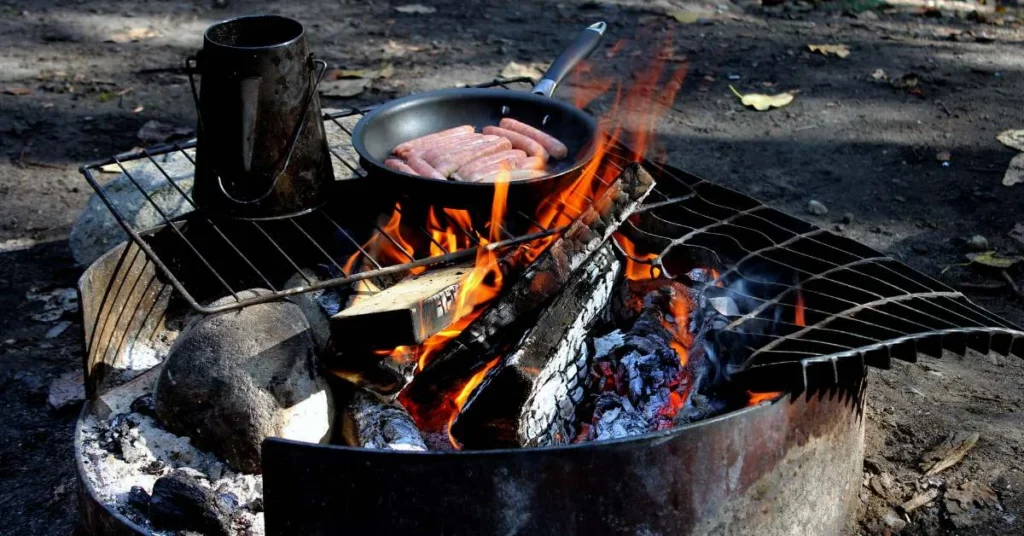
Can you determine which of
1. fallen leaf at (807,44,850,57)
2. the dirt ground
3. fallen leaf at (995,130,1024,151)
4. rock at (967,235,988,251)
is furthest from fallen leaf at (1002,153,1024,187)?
fallen leaf at (807,44,850,57)

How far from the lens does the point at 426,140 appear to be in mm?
3031

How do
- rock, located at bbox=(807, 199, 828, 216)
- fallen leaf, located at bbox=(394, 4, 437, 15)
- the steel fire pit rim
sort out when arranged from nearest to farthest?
the steel fire pit rim
rock, located at bbox=(807, 199, 828, 216)
fallen leaf, located at bbox=(394, 4, 437, 15)

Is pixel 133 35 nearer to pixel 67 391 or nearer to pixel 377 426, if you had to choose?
pixel 67 391

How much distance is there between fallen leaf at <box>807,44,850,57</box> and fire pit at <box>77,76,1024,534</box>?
12.4 feet

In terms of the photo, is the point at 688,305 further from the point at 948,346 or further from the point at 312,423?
the point at 312,423

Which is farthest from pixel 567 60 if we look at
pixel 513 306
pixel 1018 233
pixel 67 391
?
pixel 1018 233

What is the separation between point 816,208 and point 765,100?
1.43 m

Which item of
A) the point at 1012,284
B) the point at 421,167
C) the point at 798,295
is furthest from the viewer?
the point at 1012,284

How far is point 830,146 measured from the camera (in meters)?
5.18

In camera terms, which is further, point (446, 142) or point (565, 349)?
point (446, 142)

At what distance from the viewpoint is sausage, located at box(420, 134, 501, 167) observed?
2.90m

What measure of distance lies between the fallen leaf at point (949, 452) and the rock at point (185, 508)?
2120mm

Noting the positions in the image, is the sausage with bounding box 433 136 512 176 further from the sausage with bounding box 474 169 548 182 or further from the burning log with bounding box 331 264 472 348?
the burning log with bounding box 331 264 472 348

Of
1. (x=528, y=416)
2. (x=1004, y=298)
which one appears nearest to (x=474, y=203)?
(x=528, y=416)
